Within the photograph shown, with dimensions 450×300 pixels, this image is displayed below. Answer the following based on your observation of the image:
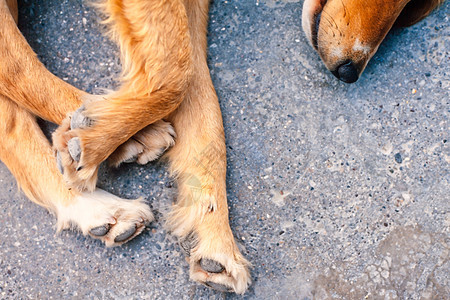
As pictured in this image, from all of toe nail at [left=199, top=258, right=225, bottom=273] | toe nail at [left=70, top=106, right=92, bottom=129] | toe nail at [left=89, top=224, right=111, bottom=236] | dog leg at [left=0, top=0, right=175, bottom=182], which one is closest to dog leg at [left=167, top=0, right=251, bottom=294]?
toe nail at [left=199, top=258, right=225, bottom=273]

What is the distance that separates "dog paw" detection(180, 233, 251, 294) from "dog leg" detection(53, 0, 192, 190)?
0.68m

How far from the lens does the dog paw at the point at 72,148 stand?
2.07 meters

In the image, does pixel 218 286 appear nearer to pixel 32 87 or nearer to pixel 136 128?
pixel 136 128

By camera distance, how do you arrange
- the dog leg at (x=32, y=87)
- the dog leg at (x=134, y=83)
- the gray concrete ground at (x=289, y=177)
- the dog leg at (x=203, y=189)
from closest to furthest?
the dog leg at (x=134, y=83) < the dog leg at (x=32, y=87) < the dog leg at (x=203, y=189) < the gray concrete ground at (x=289, y=177)

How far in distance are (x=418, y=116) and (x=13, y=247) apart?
255 cm

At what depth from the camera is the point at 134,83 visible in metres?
2.12

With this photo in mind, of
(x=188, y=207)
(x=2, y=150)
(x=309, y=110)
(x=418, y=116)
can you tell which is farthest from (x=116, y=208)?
(x=418, y=116)

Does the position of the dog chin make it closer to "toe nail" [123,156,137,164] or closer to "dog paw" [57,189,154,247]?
"toe nail" [123,156,137,164]

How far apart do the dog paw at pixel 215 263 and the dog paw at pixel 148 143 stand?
50 centimetres

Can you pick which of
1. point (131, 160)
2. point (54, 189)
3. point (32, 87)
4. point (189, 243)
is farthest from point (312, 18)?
point (54, 189)

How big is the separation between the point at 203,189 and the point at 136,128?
48cm

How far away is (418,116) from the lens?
2.65 meters

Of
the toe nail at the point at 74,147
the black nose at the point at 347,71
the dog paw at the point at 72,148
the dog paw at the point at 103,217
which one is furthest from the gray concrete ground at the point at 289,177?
the toe nail at the point at 74,147

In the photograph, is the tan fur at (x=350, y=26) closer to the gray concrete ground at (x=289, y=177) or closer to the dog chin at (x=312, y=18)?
the dog chin at (x=312, y=18)
